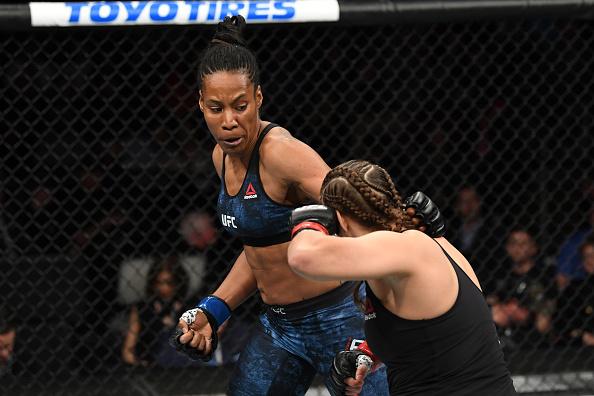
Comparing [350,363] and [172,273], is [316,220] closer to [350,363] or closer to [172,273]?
[350,363]

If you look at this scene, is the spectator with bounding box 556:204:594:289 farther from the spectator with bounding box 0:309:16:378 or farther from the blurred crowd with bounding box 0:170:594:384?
the spectator with bounding box 0:309:16:378

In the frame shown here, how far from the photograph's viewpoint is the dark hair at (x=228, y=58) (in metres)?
2.56

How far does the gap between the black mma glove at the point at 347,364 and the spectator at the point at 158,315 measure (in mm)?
1632

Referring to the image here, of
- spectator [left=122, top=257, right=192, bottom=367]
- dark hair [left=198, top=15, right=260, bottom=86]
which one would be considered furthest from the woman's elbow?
spectator [left=122, top=257, right=192, bottom=367]

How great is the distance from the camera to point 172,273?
403 centimetres

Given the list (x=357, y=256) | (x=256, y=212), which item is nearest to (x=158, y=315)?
(x=256, y=212)

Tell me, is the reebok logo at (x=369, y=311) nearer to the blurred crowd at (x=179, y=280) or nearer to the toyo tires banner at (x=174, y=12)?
the toyo tires banner at (x=174, y=12)

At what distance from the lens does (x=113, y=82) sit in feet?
14.3

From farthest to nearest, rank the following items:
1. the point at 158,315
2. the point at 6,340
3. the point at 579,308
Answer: the point at 579,308 → the point at 158,315 → the point at 6,340

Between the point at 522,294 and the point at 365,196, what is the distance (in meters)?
2.47

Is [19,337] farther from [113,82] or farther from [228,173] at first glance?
[228,173]

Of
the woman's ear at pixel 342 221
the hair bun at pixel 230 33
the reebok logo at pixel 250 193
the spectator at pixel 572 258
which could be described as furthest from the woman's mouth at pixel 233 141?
the spectator at pixel 572 258

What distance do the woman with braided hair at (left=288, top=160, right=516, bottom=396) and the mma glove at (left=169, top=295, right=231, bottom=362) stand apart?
2.44 feet

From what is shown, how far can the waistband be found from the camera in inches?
106
